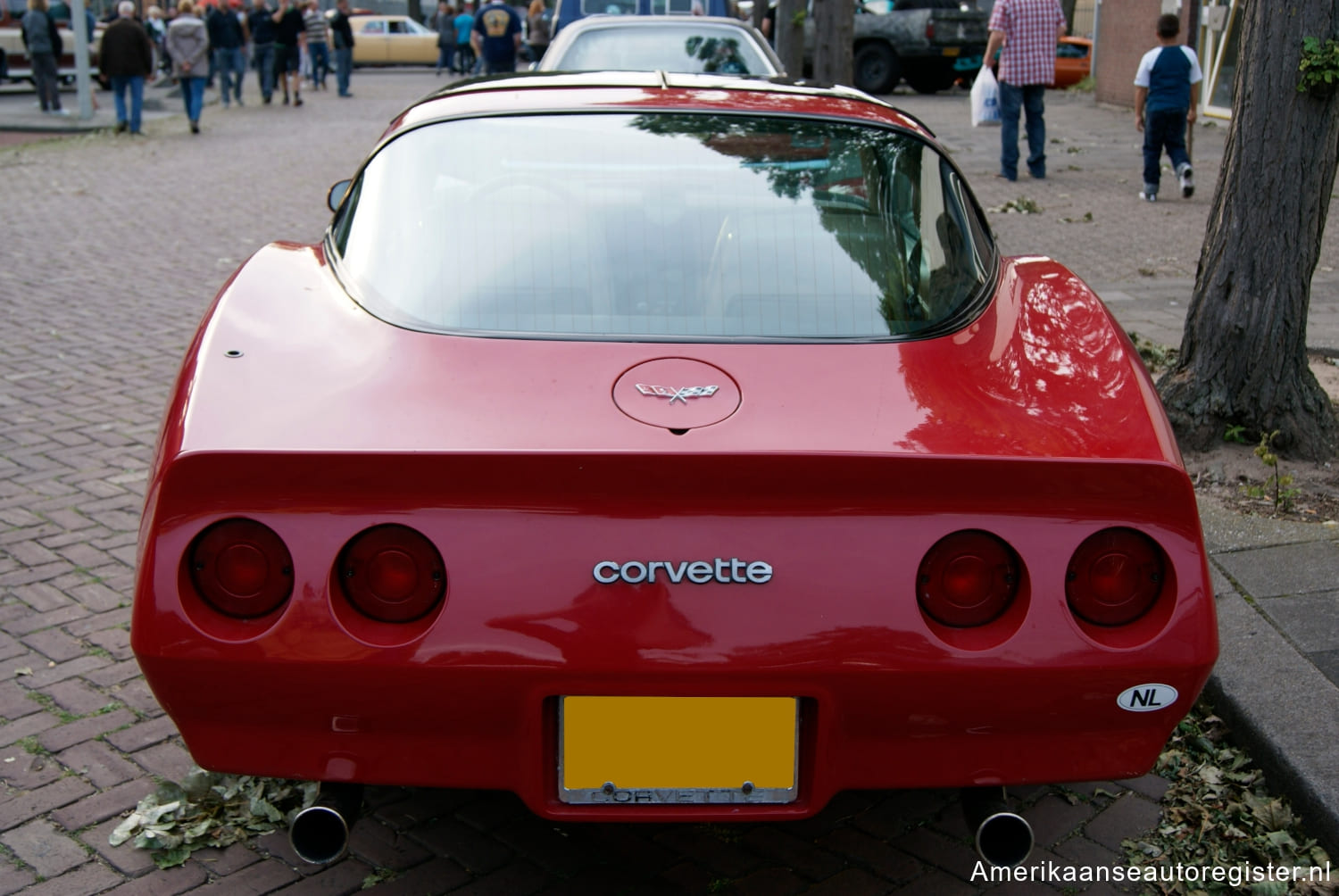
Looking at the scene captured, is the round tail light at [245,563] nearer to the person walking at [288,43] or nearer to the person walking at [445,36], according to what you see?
the person walking at [288,43]

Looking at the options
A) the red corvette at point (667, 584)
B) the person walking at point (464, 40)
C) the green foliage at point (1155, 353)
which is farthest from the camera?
the person walking at point (464, 40)

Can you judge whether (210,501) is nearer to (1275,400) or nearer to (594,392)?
(594,392)

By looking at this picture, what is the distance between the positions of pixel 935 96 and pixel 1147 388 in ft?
66.8

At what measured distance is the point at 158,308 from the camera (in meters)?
A: 7.60

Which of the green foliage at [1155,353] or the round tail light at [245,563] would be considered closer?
the round tail light at [245,563]

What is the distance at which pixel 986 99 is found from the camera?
448 inches

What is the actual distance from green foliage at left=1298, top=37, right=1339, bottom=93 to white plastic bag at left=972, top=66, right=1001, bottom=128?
23.2 feet

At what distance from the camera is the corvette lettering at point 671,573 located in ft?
6.78

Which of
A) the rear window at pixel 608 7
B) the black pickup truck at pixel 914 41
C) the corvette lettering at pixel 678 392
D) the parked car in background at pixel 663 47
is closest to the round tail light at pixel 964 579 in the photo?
the corvette lettering at pixel 678 392

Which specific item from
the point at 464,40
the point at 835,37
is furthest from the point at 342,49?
the point at 835,37

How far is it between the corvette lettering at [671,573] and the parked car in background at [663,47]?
7.13 meters

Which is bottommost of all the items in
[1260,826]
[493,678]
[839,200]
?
[1260,826]

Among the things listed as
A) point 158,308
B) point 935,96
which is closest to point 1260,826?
point 158,308

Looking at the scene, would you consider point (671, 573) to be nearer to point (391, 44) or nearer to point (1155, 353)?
point (1155, 353)
